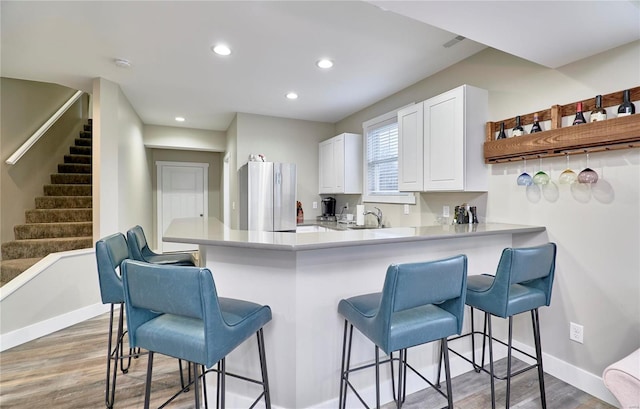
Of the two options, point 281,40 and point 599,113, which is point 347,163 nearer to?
point 281,40

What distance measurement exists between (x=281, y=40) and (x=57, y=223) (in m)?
3.79

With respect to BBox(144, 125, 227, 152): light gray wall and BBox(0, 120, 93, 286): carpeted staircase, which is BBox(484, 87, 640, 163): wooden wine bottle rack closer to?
BBox(0, 120, 93, 286): carpeted staircase

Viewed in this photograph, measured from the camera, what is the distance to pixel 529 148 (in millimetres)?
2207

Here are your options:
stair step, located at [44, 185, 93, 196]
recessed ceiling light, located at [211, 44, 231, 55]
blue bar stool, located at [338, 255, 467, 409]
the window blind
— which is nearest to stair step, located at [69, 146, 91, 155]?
stair step, located at [44, 185, 93, 196]

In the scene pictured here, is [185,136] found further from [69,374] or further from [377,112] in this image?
[69,374]

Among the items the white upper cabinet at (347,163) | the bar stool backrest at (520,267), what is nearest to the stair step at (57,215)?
the white upper cabinet at (347,163)

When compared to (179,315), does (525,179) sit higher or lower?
higher

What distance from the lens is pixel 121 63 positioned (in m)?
2.92

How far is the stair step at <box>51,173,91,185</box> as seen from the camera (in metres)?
4.51

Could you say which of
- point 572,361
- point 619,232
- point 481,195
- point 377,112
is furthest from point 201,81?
point 572,361

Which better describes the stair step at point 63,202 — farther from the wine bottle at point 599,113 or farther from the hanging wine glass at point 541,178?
the wine bottle at point 599,113

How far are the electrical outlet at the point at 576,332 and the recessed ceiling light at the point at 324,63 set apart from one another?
285 centimetres

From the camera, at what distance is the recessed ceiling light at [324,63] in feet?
9.30

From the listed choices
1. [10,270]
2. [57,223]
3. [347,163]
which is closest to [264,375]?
[347,163]
